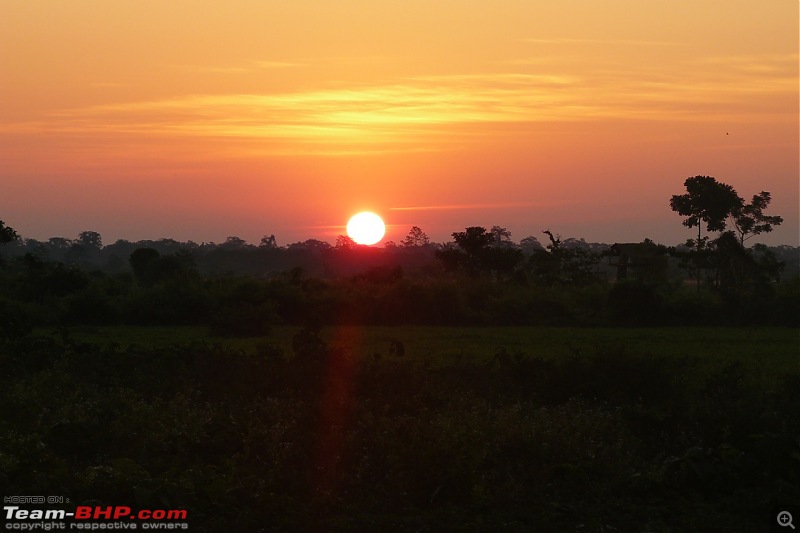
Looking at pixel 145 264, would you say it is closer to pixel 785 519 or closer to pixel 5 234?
pixel 5 234

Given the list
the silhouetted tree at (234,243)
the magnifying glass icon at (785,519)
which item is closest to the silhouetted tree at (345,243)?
the silhouetted tree at (234,243)

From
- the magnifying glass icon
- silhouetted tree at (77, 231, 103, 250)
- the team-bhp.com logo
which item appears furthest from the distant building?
silhouetted tree at (77, 231, 103, 250)

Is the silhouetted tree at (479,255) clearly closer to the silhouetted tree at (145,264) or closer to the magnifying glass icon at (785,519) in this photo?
the silhouetted tree at (145,264)

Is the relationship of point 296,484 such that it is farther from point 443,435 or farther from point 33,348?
point 33,348

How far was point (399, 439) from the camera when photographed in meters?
10.2

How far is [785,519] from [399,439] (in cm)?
397

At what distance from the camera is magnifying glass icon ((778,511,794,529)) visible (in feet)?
27.7

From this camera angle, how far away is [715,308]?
34.9 metres

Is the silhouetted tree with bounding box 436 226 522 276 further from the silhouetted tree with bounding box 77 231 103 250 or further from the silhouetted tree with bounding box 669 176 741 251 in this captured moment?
the silhouetted tree with bounding box 77 231 103 250

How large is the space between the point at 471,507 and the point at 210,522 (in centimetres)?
249
